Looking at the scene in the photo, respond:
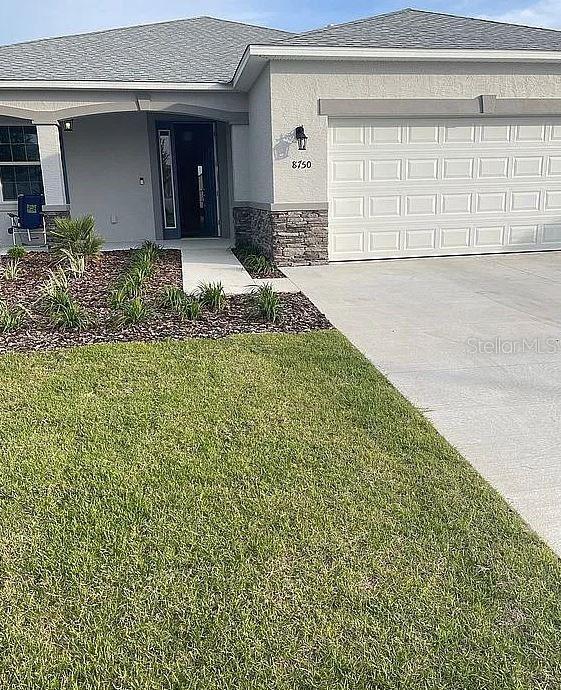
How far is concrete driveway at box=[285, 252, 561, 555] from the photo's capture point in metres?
3.61

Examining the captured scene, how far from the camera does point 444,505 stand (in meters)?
3.15

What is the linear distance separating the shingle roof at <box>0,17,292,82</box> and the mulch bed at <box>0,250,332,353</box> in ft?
20.9

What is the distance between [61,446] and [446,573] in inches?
96.0

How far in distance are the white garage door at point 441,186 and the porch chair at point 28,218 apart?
7.20 metres

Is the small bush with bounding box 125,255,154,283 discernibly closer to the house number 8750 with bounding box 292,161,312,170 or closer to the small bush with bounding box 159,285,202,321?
the small bush with bounding box 159,285,202,321

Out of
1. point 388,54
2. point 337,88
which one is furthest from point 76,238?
point 388,54

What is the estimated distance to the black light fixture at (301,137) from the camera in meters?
10.2

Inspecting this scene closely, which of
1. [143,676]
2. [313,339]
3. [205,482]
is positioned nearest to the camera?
[143,676]

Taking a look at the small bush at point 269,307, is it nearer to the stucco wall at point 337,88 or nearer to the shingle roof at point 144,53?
the stucco wall at point 337,88

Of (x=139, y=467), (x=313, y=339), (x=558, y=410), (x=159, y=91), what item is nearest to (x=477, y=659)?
(x=139, y=467)

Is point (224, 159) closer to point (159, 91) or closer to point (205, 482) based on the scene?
point (159, 91)

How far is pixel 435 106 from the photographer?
10.6m

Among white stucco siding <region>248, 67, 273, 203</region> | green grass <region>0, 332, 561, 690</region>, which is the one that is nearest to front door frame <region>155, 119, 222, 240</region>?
white stucco siding <region>248, 67, 273, 203</region>

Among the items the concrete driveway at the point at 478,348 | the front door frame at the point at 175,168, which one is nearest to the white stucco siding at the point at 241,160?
the front door frame at the point at 175,168
